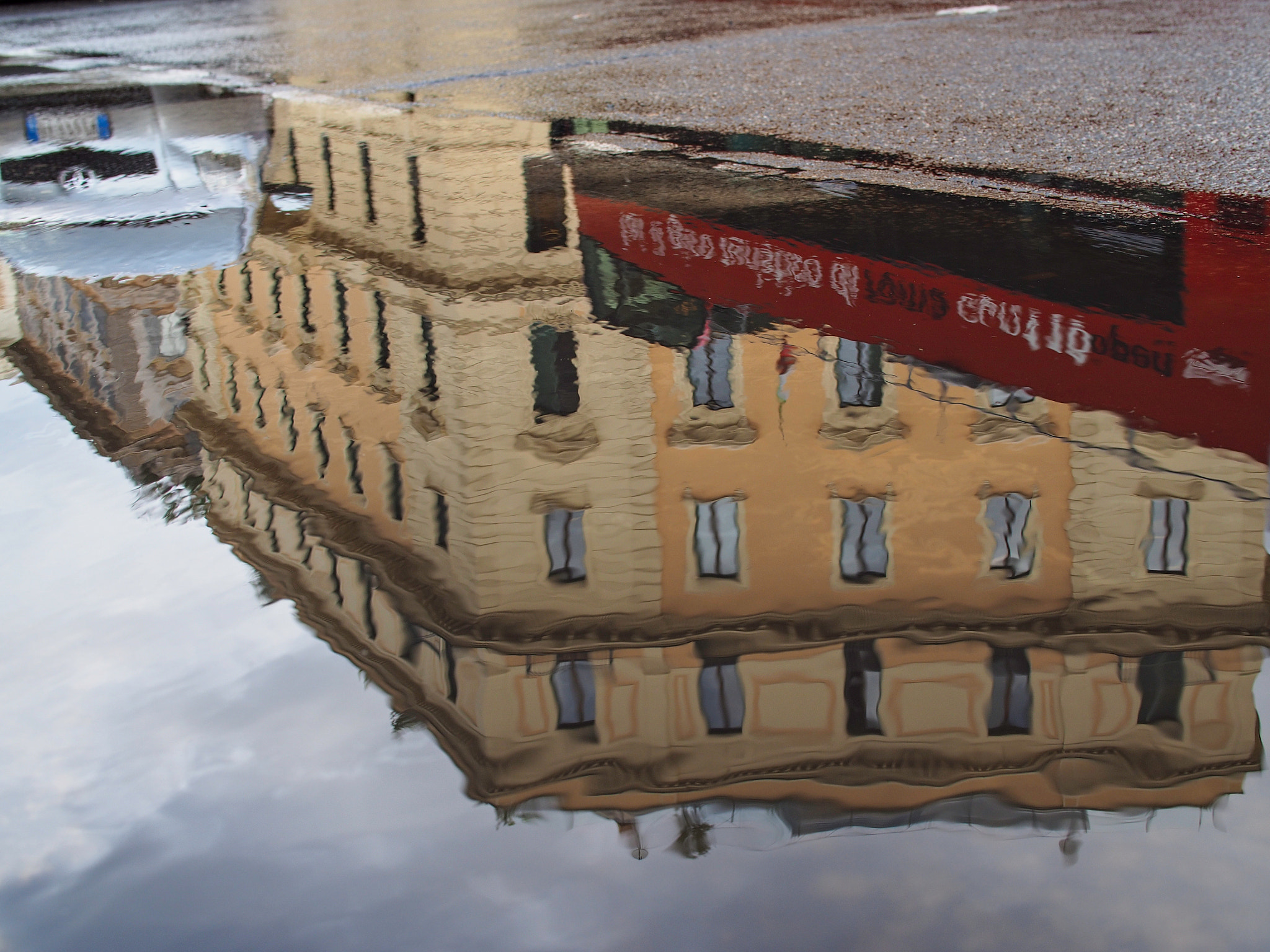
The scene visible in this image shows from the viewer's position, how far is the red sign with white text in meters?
4.38

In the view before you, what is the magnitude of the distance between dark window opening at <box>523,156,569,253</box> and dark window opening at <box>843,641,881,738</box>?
3747mm

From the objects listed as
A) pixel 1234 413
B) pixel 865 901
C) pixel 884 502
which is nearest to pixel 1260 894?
pixel 865 901

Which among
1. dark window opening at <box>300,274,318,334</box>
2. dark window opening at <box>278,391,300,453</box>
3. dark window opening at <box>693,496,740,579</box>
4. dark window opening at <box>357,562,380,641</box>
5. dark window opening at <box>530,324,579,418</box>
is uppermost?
dark window opening at <box>300,274,318,334</box>

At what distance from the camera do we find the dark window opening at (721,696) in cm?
292

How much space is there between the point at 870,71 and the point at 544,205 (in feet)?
16.7

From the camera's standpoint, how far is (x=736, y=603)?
Answer: 3.51m

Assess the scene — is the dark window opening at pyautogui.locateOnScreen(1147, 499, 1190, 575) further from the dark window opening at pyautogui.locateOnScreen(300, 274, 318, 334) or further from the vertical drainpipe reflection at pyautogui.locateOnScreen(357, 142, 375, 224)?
the vertical drainpipe reflection at pyautogui.locateOnScreen(357, 142, 375, 224)

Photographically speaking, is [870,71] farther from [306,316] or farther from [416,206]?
[306,316]

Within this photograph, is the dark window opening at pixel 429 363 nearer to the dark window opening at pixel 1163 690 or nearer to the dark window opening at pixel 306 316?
the dark window opening at pixel 306 316

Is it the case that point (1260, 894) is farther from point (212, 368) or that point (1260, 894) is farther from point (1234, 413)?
point (212, 368)

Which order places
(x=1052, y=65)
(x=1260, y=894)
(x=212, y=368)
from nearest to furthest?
(x=1260, y=894) → (x=212, y=368) → (x=1052, y=65)

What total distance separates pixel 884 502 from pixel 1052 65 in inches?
326

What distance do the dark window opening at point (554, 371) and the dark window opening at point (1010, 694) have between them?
7.14ft

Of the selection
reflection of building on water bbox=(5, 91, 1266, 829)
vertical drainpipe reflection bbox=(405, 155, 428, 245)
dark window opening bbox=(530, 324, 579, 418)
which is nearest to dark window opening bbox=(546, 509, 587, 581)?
reflection of building on water bbox=(5, 91, 1266, 829)
